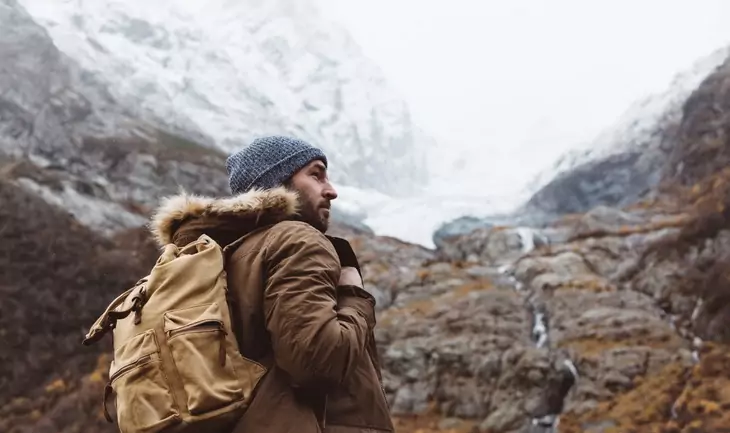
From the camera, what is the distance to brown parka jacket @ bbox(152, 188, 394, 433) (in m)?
1.92

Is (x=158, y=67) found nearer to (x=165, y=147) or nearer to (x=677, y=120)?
(x=165, y=147)

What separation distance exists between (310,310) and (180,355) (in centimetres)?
40

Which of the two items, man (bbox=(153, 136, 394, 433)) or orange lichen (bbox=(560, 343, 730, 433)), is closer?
man (bbox=(153, 136, 394, 433))

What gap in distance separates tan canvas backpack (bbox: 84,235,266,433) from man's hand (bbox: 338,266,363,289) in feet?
1.38

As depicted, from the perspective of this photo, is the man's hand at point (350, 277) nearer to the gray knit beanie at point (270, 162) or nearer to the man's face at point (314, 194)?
the man's face at point (314, 194)

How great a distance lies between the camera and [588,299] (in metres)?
16.4

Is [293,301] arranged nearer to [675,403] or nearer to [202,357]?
[202,357]

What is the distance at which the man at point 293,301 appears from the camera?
1.92 meters

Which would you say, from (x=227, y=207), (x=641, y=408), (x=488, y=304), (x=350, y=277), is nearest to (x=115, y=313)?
(x=227, y=207)

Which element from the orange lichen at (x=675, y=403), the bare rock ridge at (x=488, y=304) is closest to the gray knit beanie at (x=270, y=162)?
the orange lichen at (x=675, y=403)

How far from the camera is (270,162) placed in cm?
252

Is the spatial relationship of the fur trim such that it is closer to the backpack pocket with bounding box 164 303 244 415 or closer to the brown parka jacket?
the brown parka jacket

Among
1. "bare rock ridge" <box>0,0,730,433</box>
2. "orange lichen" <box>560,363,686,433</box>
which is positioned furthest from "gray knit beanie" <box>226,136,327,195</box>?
"orange lichen" <box>560,363,686,433</box>

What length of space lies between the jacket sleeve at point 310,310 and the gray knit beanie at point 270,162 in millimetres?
365
